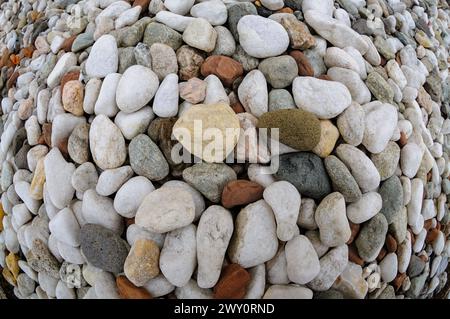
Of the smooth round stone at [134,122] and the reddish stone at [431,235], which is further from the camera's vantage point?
the reddish stone at [431,235]

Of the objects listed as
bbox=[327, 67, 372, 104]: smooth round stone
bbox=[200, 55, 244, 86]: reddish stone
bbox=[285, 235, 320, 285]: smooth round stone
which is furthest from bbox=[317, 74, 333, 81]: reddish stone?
bbox=[285, 235, 320, 285]: smooth round stone

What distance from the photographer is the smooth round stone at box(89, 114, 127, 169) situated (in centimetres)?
59

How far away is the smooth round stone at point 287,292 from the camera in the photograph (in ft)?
1.83

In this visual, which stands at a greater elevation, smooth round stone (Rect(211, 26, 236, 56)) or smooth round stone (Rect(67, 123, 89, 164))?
smooth round stone (Rect(211, 26, 236, 56))

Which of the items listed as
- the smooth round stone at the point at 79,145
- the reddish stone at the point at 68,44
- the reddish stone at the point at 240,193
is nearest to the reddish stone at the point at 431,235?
the reddish stone at the point at 240,193

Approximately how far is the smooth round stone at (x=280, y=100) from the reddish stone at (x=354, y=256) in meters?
0.20

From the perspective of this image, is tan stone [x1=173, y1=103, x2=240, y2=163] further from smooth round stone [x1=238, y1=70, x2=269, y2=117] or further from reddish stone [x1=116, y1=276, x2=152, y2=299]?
reddish stone [x1=116, y1=276, x2=152, y2=299]

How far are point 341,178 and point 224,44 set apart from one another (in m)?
0.25

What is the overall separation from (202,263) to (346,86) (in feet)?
1.04

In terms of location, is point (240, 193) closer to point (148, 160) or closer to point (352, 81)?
point (148, 160)

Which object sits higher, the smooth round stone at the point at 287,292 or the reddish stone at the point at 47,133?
the reddish stone at the point at 47,133

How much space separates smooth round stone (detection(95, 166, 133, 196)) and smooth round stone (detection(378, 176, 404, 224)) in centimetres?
34

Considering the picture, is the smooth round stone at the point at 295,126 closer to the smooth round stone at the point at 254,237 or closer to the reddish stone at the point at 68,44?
the smooth round stone at the point at 254,237

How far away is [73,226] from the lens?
1.98 ft
